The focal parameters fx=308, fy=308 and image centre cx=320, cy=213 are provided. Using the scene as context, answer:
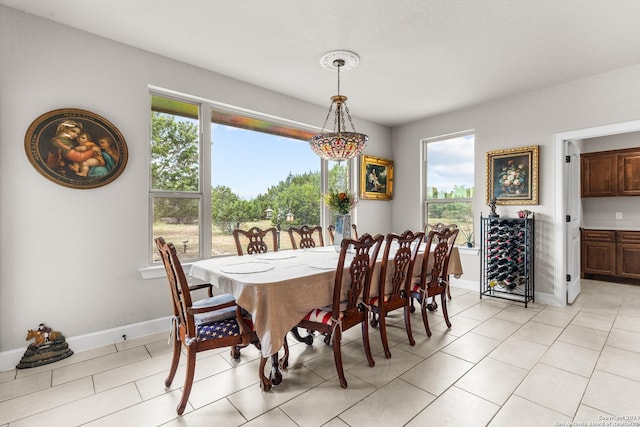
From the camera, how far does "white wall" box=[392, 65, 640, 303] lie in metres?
3.43

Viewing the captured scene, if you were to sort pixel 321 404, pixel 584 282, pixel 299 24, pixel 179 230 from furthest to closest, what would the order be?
pixel 584 282 < pixel 179 230 < pixel 299 24 < pixel 321 404

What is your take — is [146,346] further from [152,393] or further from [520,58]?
[520,58]

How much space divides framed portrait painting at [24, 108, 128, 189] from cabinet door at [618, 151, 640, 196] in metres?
7.10

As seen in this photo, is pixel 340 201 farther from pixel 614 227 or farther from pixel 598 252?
pixel 614 227

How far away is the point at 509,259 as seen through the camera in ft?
13.5

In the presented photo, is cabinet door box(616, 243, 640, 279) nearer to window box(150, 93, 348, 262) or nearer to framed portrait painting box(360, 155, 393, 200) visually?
framed portrait painting box(360, 155, 393, 200)

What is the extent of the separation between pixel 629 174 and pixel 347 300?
5.64 m

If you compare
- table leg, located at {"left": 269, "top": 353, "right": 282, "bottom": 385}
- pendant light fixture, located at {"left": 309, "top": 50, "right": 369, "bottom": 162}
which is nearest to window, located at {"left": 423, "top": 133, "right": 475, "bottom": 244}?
pendant light fixture, located at {"left": 309, "top": 50, "right": 369, "bottom": 162}

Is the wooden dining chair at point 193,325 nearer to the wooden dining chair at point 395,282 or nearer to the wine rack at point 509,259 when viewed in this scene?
the wooden dining chair at point 395,282

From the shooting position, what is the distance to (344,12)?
239 cm

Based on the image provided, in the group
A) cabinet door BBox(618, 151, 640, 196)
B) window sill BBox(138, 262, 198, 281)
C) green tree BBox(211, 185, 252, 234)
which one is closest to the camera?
window sill BBox(138, 262, 198, 281)

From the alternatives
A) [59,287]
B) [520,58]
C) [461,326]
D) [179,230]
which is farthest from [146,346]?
[520,58]

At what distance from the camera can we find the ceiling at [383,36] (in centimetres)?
235

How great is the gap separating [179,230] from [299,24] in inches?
92.2
